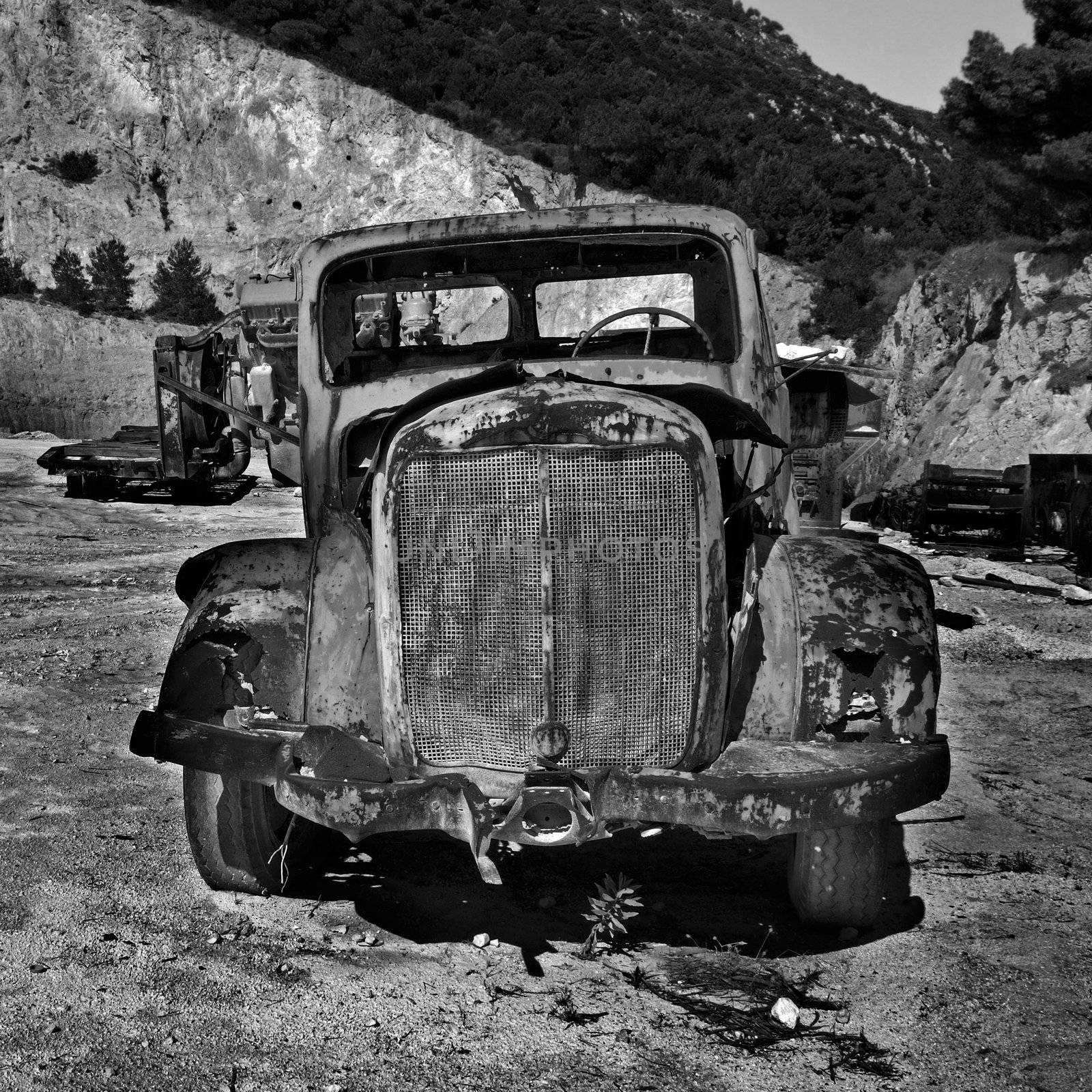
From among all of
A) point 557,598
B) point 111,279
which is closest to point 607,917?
point 557,598

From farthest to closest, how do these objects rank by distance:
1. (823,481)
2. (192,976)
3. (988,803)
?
(823,481), (988,803), (192,976)

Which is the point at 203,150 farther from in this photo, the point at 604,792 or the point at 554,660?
the point at 604,792

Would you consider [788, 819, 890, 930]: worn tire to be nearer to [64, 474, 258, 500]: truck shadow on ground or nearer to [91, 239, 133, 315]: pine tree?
[64, 474, 258, 500]: truck shadow on ground

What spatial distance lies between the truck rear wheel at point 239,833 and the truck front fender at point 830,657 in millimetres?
1527

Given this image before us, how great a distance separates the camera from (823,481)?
15758 mm

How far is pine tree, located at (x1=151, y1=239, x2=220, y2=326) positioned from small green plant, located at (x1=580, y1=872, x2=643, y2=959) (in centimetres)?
3864

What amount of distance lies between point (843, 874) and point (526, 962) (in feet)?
3.26

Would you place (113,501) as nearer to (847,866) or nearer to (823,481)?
(823,481)

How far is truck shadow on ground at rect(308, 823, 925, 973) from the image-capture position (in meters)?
3.60

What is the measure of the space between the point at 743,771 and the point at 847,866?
0.67 metres

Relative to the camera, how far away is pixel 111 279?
4009 centimetres

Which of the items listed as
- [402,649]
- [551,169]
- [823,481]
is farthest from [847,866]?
[551,169]

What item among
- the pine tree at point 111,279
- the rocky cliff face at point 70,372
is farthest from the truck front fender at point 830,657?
the pine tree at point 111,279

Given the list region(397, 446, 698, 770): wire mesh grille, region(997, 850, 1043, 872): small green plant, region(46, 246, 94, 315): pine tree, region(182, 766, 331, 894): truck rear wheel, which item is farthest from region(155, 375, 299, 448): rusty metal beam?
region(46, 246, 94, 315): pine tree
